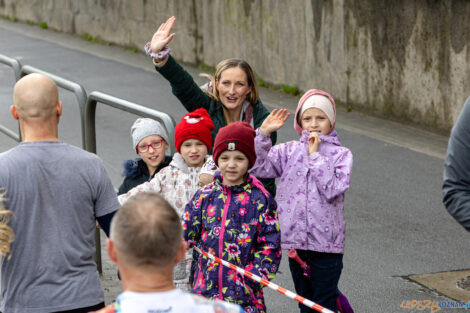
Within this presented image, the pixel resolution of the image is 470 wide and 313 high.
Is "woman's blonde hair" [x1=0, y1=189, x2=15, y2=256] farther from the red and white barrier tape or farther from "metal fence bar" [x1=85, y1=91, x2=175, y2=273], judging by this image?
"metal fence bar" [x1=85, y1=91, x2=175, y2=273]

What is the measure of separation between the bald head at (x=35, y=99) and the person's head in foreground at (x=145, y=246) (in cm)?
117

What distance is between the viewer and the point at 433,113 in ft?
39.2

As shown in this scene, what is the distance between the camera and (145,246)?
2588mm

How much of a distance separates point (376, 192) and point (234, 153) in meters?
4.84

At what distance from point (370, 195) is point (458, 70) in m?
3.12

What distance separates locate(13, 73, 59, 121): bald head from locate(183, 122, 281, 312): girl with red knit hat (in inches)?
43.6

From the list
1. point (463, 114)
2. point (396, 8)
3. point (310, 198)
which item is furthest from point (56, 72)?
point (463, 114)

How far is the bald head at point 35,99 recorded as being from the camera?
3664 mm

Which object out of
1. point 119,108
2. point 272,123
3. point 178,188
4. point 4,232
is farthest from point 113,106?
point 4,232

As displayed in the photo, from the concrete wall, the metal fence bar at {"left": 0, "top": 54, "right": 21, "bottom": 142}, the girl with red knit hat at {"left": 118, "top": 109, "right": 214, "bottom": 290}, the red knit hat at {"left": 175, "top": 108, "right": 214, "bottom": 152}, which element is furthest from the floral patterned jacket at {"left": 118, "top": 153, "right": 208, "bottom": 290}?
the concrete wall

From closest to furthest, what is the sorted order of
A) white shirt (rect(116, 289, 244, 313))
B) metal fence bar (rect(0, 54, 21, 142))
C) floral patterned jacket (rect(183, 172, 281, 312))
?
white shirt (rect(116, 289, 244, 313))
floral patterned jacket (rect(183, 172, 281, 312))
metal fence bar (rect(0, 54, 21, 142))

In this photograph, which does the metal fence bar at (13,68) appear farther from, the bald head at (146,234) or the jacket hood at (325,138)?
the bald head at (146,234)

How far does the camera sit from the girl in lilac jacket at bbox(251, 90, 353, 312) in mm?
4949

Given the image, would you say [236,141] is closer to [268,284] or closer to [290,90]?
[268,284]
